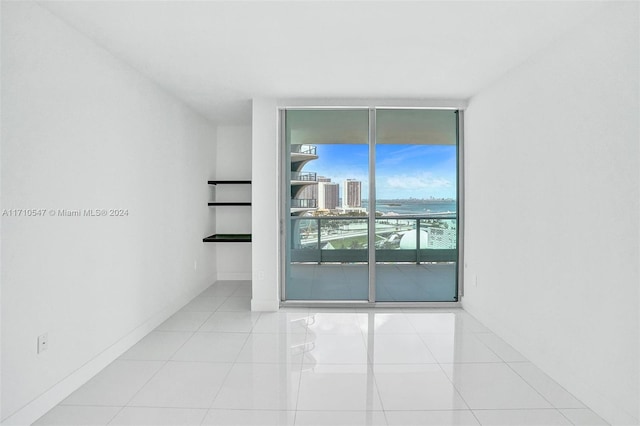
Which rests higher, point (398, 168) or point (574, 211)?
point (398, 168)

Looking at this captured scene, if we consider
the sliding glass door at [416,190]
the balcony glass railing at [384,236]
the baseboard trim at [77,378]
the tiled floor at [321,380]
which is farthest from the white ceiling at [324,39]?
the tiled floor at [321,380]

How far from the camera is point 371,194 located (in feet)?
13.8

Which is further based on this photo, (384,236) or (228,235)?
(228,235)

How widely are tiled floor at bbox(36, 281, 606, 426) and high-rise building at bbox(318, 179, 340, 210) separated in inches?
54.7

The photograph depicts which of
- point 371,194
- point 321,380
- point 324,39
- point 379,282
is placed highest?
point 324,39

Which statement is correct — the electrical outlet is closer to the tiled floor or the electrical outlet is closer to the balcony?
the tiled floor

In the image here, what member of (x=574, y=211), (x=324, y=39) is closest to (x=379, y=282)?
(x=574, y=211)

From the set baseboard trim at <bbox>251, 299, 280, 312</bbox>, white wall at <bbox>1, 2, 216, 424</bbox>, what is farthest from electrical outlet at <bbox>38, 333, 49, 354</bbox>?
baseboard trim at <bbox>251, 299, 280, 312</bbox>

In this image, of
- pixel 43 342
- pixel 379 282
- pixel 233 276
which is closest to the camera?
pixel 43 342

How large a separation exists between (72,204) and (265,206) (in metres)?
2.01

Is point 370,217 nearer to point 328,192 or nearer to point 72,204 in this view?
point 328,192

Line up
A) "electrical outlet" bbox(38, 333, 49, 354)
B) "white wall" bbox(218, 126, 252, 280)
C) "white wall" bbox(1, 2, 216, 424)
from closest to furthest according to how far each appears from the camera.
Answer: "white wall" bbox(1, 2, 216, 424) → "electrical outlet" bbox(38, 333, 49, 354) → "white wall" bbox(218, 126, 252, 280)

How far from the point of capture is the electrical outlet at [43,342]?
82.2 inches

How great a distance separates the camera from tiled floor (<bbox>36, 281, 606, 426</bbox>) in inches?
82.4
